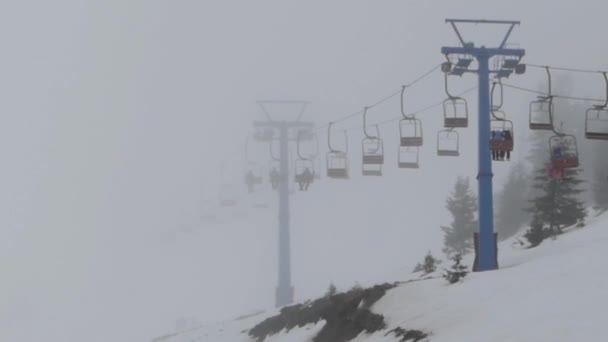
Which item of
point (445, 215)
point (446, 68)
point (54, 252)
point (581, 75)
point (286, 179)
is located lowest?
point (54, 252)

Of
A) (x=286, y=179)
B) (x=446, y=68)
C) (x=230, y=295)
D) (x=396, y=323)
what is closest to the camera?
(x=396, y=323)

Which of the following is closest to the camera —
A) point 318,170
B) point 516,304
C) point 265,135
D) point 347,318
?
point 516,304

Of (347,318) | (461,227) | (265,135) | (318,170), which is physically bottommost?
(461,227)

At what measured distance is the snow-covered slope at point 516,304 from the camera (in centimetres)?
1298

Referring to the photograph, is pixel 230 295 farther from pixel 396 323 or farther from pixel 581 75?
pixel 581 75

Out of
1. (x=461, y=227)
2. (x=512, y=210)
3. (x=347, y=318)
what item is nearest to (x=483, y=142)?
(x=347, y=318)

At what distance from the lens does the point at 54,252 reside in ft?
562

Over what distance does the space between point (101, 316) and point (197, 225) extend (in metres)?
57.3

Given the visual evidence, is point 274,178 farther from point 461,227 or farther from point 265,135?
point 461,227

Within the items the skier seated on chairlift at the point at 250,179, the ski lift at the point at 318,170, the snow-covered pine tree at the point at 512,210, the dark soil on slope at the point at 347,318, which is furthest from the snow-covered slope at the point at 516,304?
the snow-covered pine tree at the point at 512,210

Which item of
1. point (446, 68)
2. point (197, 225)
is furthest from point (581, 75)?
point (446, 68)

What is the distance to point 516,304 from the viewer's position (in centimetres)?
1502

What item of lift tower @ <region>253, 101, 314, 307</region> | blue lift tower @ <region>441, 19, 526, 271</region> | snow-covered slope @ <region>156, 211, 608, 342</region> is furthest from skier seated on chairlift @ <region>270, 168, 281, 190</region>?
snow-covered slope @ <region>156, 211, 608, 342</region>

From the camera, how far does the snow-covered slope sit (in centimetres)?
1298
